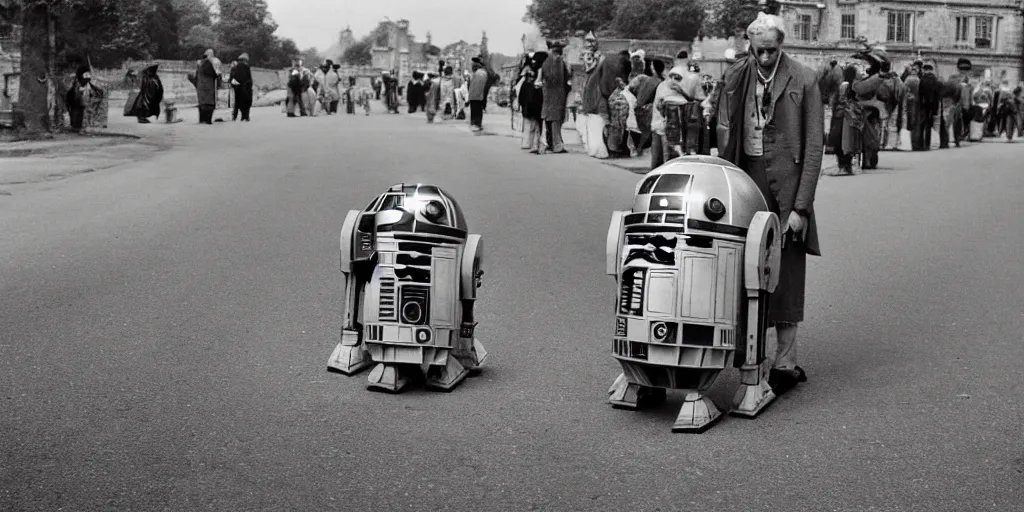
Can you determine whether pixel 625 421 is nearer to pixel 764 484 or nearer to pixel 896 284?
pixel 764 484

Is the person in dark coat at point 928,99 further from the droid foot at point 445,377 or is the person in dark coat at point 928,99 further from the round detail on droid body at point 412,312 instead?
the round detail on droid body at point 412,312

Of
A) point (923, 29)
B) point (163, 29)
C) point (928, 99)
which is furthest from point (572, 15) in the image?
point (928, 99)

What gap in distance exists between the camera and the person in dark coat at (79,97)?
25.5 meters

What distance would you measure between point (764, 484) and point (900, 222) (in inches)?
374

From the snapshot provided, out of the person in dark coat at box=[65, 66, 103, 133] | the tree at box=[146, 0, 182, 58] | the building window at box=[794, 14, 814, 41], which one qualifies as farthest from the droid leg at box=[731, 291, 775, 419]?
the tree at box=[146, 0, 182, 58]

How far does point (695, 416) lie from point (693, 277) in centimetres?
63

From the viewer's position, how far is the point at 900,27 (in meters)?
Result: 78.7

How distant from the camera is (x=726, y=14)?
90.0 meters

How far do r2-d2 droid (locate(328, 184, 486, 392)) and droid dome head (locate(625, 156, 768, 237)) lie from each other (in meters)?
0.99

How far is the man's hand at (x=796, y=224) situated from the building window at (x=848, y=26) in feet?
253

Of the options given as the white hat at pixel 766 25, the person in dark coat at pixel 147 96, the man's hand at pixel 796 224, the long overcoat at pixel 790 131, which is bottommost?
the man's hand at pixel 796 224

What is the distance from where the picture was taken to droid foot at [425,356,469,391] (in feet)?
20.6

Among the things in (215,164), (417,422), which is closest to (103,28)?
(215,164)

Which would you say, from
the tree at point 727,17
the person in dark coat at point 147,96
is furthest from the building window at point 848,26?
the person in dark coat at point 147,96
